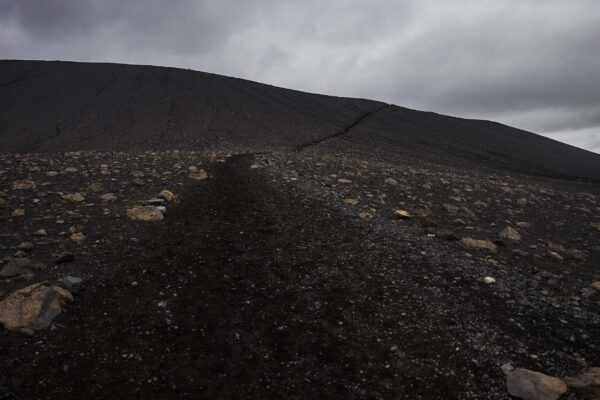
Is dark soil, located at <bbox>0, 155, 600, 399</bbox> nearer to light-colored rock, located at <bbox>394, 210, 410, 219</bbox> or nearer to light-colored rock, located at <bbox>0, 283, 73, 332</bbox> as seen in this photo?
Result: light-colored rock, located at <bbox>0, 283, 73, 332</bbox>

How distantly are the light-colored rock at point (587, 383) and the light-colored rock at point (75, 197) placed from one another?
9.29 metres

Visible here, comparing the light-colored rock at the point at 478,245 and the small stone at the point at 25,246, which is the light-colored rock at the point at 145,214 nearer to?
the small stone at the point at 25,246

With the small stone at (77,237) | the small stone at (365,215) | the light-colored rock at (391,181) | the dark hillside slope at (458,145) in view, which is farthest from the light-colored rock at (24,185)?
the dark hillside slope at (458,145)

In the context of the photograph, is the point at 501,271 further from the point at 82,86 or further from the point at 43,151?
the point at 82,86

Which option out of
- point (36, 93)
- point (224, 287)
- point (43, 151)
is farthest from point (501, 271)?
point (36, 93)

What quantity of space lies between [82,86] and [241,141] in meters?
24.2

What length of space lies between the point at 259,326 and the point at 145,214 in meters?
4.44

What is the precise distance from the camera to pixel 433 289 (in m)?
5.86

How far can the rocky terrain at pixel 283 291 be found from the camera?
4.12 metres

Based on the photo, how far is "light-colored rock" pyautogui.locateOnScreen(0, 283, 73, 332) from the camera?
15.0ft

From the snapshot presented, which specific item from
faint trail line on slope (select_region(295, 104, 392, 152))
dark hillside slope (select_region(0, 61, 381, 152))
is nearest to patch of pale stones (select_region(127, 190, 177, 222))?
faint trail line on slope (select_region(295, 104, 392, 152))

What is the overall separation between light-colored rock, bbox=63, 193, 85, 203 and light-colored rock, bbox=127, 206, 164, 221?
1.43 meters

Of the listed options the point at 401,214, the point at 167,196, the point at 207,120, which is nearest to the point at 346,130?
the point at 207,120

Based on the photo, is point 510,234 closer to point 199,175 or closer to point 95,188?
point 199,175
